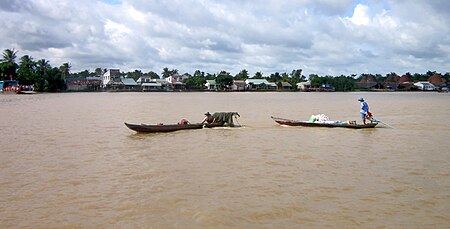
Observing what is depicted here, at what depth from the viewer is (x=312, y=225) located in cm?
593

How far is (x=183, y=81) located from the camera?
95.8 metres

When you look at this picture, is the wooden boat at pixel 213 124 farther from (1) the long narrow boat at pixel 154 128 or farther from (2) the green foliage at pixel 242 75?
(2) the green foliage at pixel 242 75

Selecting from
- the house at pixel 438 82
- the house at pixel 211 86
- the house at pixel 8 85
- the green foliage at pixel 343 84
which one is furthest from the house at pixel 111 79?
the house at pixel 438 82

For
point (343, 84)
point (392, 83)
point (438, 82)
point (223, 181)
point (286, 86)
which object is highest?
point (438, 82)

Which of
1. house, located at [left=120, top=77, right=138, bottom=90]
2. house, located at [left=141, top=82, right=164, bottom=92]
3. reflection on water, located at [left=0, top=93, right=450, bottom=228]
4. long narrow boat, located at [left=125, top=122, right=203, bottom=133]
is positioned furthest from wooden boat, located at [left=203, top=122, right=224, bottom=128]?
house, located at [left=141, top=82, right=164, bottom=92]

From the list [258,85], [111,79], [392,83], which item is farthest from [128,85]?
[392,83]

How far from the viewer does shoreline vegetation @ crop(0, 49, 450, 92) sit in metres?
67.2

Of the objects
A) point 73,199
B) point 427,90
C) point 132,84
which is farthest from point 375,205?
point 427,90

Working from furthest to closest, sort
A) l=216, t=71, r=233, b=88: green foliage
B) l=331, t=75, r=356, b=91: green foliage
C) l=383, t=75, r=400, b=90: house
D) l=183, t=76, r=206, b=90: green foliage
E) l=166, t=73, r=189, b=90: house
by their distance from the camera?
l=383, t=75, r=400, b=90: house, l=331, t=75, r=356, b=91: green foliage, l=166, t=73, r=189, b=90: house, l=183, t=76, r=206, b=90: green foliage, l=216, t=71, r=233, b=88: green foliage

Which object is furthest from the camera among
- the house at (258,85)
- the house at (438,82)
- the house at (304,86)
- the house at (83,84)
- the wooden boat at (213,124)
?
the house at (438,82)

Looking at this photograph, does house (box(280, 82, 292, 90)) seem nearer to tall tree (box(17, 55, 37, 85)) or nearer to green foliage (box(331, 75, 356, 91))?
green foliage (box(331, 75, 356, 91))

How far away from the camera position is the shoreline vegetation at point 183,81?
6719cm

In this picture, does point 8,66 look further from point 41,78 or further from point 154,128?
point 154,128

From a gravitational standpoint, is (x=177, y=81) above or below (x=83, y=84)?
above
